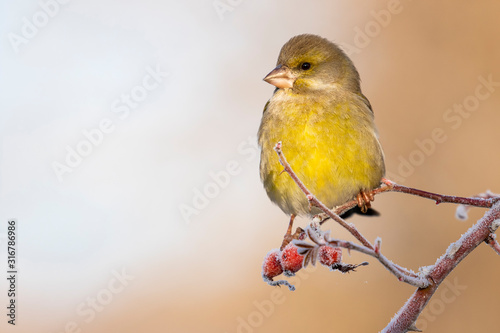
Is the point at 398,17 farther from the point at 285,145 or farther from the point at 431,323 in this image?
the point at 285,145

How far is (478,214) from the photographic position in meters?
5.77

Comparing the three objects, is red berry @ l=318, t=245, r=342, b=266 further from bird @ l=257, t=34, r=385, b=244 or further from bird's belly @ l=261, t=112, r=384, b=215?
bird's belly @ l=261, t=112, r=384, b=215

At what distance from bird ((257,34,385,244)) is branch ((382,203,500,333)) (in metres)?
1.17

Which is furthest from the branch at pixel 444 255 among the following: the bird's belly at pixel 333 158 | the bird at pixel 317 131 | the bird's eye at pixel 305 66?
the bird's eye at pixel 305 66

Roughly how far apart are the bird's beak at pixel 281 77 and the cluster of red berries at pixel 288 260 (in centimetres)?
140

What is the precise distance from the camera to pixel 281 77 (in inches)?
124

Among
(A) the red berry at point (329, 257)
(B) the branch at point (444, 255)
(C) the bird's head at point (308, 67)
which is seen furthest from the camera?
(C) the bird's head at point (308, 67)

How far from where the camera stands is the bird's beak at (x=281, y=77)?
10.1 ft

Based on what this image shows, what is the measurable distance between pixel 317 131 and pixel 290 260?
1229 millimetres

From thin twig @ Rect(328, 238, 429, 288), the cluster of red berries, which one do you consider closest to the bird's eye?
the cluster of red berries

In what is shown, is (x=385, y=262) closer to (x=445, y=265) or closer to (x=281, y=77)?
(x=445, y=265)

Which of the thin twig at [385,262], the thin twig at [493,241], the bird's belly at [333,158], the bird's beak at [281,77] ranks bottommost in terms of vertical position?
the thin twig at [493,241]

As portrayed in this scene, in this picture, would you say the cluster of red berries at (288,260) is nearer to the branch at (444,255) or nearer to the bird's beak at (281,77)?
the branch at (444,255)

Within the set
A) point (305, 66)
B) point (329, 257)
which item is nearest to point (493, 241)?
point (329, 257)
